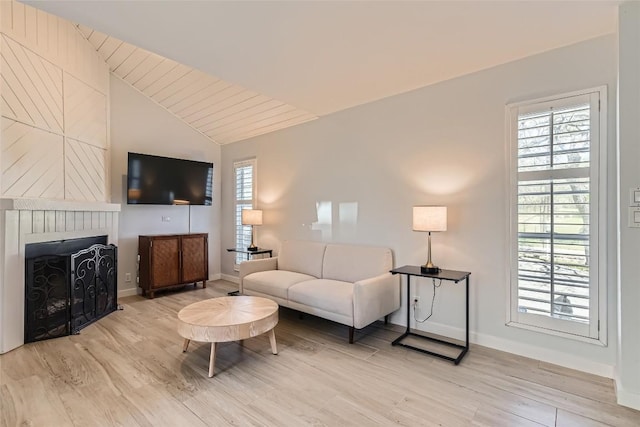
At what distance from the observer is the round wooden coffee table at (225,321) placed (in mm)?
2424

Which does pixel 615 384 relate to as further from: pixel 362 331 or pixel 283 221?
pixel 283 221

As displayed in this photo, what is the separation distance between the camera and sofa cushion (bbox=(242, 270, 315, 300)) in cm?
360

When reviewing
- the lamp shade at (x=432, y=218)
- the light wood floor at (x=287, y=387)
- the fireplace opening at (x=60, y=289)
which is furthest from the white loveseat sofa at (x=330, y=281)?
the fireplace opening at (x=60, y=289)

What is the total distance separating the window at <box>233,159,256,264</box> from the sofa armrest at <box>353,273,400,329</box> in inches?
111

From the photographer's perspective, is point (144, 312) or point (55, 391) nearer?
point (55, 391)

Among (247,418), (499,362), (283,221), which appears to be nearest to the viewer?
(247,418)

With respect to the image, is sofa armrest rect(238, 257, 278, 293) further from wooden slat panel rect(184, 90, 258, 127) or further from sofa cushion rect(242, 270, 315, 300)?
wooden slat panel rect(184, 90, 258, 127)

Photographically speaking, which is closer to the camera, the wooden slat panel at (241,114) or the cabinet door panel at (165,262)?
the wooden slat panel at (241,114)

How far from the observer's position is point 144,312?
12.9ft

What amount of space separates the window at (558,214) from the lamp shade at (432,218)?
1.88 feet

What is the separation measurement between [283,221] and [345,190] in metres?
1.27

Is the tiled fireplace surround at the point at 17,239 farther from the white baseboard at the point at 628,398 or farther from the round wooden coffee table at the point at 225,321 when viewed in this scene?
the white baseboard at the point at 628,398

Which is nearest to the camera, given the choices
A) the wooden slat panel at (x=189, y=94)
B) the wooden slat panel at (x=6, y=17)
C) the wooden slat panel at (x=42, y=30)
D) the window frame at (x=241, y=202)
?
the wooden slat panel at (x=6, y=17)

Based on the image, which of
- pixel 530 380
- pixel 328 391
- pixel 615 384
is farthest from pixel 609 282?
pixel 328 391
